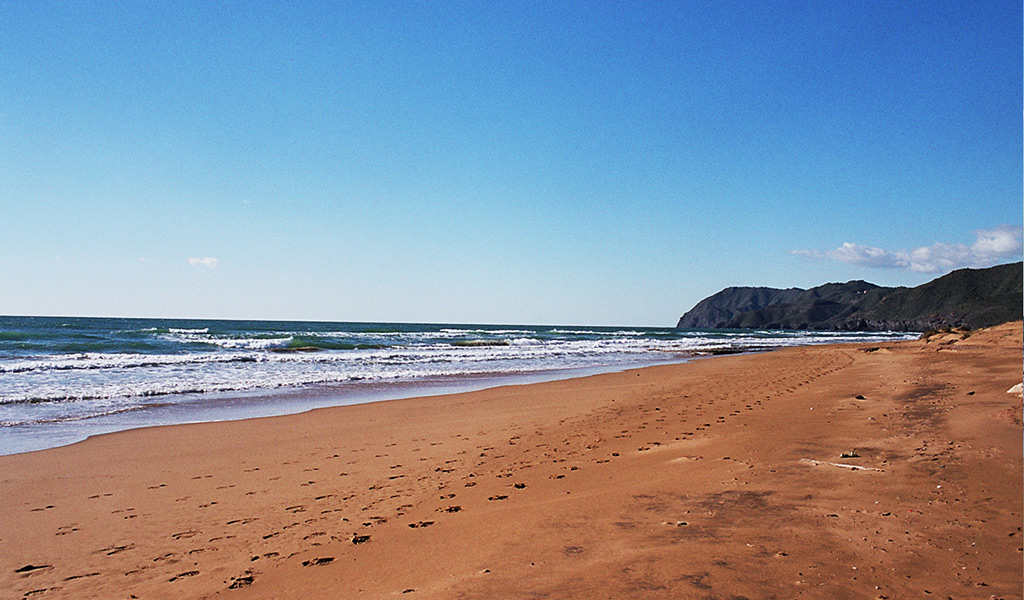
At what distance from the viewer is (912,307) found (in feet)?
328

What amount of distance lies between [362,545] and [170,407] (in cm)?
1000

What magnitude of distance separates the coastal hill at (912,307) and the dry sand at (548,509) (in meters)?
47.9

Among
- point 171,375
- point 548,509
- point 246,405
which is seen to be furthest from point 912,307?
point 548,509

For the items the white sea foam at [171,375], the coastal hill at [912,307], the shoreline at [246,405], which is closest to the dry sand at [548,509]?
the shoreline at [246,405]

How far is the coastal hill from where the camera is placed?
7600 cm

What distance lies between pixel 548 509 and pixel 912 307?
118812mm

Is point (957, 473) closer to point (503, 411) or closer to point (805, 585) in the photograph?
point (805, 585)

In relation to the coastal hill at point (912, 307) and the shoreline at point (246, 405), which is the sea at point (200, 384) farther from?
the coastal hill at point (912, 307)

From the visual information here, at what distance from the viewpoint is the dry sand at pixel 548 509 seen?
302 cm

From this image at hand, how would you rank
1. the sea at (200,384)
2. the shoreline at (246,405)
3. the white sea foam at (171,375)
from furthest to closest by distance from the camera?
1. the white sea foam at (171,375)
2. the sea at (200,384)
3. the shoreline at (246,405)

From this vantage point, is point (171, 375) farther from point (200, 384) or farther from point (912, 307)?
point (912, 307)

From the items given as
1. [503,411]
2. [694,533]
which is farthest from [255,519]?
[503,411]

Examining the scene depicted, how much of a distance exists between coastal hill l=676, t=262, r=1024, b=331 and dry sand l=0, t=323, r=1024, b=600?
1884 inches

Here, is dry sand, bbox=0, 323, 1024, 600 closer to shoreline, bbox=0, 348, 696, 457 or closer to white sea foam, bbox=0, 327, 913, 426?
shoreline, bbox=0, 348, 696, 457
